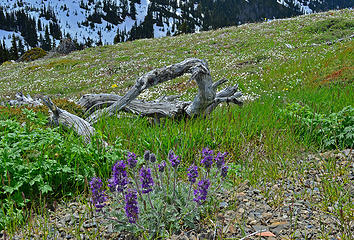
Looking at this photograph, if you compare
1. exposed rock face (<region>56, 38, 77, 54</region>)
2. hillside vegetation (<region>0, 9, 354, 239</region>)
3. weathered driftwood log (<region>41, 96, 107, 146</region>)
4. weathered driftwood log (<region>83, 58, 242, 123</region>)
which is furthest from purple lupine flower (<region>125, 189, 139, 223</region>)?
exposed rock face (<region>56, 38, 77, 54</region>)

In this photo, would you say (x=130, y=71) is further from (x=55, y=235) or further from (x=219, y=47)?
(x=55, y=235)

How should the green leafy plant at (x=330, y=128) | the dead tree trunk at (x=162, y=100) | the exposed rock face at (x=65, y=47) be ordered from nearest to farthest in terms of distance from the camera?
the green leafy plant at (x=330, y=128) → the dead tree trunk at (x=162, y=100) → the exposed rock face at (x=65, y=47)

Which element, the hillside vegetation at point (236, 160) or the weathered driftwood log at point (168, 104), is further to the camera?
the weathered driftwood log at point (168, 104)

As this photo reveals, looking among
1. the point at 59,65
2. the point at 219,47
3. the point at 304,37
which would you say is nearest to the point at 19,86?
the point at 59,65

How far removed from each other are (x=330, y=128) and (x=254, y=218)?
324 centimetres

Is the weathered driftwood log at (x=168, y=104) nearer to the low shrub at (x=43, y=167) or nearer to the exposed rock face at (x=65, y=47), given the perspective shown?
the low shrub at (x=43, y=167)

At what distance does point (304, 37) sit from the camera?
96.5ft

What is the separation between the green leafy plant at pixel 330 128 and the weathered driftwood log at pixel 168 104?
8.59 ft

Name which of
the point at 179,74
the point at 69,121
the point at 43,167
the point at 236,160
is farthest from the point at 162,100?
the point at 43,167

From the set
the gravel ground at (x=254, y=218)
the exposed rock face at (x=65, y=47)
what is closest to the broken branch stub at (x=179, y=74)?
the gravel ground at (x=254, y=218)

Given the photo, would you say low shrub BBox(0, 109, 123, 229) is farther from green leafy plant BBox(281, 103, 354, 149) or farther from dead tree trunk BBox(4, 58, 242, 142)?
green leafy plant BBox(281, 103, 354, 149)

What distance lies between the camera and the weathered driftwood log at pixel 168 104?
7.15 meters

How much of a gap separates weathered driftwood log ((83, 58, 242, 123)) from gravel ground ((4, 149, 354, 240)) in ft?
12.1

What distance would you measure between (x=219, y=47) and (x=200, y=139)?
32.2m
